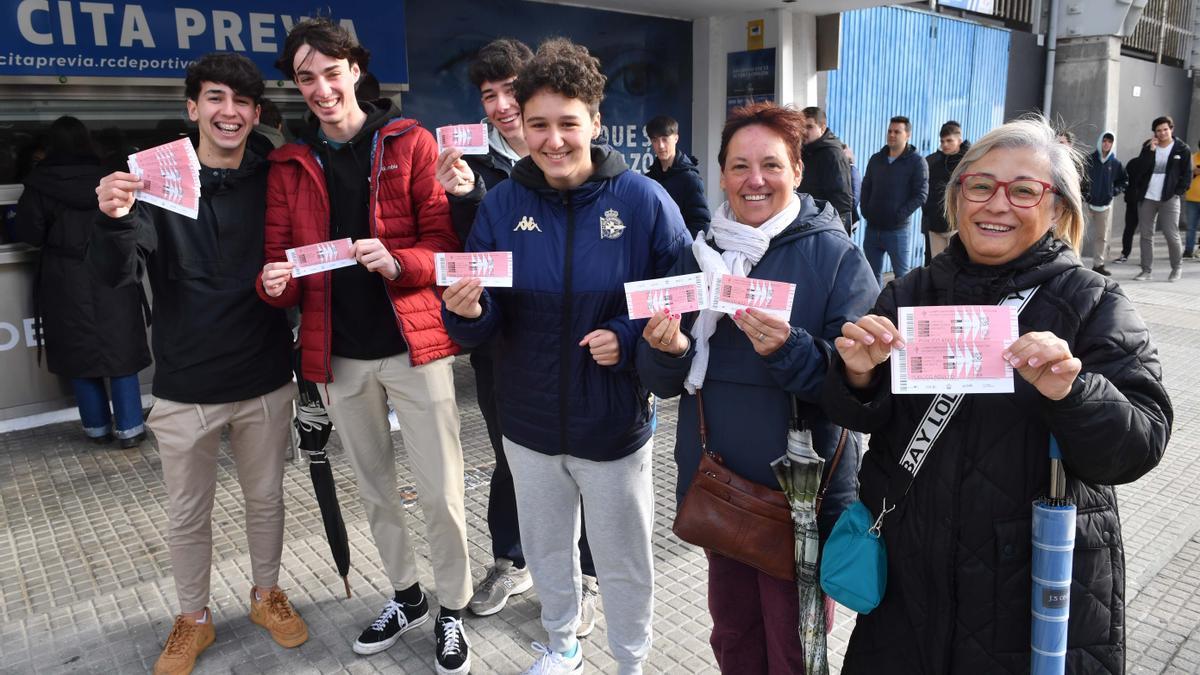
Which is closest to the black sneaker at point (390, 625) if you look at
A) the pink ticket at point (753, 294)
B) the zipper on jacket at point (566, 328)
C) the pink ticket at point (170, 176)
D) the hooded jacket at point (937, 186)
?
the zipper on jacket at point (566, 328)

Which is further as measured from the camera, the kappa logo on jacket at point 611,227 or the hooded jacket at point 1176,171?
the hooded jacket at point 1176,171

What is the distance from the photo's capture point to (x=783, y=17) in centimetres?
852

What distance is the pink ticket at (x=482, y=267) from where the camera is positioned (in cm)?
236

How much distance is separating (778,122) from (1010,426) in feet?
3.07

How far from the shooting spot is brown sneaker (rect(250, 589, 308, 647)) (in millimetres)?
3168

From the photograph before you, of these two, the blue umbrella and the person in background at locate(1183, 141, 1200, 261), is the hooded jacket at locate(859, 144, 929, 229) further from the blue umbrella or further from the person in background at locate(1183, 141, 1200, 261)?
the blue umbrella

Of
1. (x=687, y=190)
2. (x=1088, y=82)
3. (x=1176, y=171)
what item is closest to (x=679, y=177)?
(x=687, y=190)

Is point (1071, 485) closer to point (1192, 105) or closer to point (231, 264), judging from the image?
point (231, 264)

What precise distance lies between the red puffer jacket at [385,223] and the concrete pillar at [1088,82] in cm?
1410

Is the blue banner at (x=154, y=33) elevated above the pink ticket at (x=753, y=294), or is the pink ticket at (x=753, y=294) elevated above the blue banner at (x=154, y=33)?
the blue banner at (x=154, y=33)

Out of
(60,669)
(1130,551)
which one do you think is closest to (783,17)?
(1130,551)

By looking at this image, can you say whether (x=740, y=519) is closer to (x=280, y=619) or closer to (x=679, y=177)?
(x=280, y=619)

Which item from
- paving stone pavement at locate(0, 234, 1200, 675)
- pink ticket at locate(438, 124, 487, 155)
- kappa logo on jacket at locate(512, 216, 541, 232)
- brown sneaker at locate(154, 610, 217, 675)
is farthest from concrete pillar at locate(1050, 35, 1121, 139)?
brown sneaker at locate(154, 610, 217, 675)

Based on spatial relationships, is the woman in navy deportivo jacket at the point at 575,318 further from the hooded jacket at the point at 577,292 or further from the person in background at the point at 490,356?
the person in background at the point at 490,356
